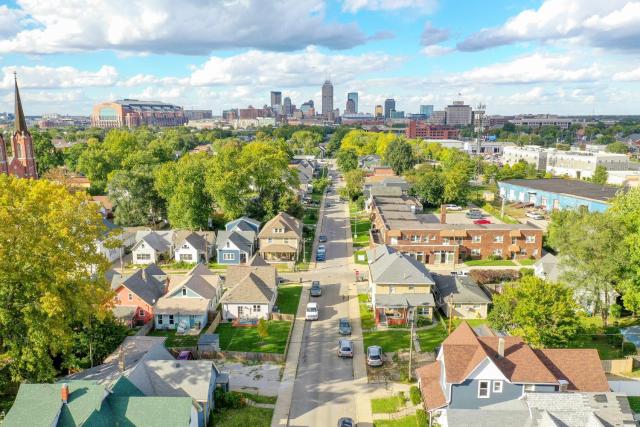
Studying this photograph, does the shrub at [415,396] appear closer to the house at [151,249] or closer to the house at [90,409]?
the house at [90,409]

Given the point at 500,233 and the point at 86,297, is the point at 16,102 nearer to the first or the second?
the point at 86,297

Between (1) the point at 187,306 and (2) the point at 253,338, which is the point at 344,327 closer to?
(2) the point at 253,338

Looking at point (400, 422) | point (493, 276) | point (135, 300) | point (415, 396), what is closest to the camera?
point (400, 422)

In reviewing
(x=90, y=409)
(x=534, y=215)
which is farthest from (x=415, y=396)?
(x=534, y=215)

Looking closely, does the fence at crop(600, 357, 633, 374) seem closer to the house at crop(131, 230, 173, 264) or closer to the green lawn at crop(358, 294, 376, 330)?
the green lawn at crop(358, 294, 376, 330)

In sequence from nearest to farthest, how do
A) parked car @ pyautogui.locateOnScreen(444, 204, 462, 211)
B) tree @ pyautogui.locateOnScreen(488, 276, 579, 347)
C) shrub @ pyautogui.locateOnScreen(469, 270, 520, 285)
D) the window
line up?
the window → tree @ pyautogui.locateOnScreen(488, 276, 579, 347) → shrub @ pyautogui.locateOnScreen(469, 270, 520, 285) → parked car @ pyautogui.locateOnScreen(444, 204, 462, 211)

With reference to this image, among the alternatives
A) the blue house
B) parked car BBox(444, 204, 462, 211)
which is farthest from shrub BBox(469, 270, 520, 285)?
parked car BBox(444, 204, 462, 211)
